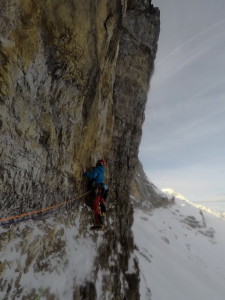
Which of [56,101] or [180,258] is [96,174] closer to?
[56,101]

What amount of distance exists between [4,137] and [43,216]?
2319 mm

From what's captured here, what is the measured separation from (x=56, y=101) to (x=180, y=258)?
21.9 m

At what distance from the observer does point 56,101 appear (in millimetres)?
5848

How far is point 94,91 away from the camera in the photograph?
24.1 feet

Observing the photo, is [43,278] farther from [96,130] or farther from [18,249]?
[96,130]

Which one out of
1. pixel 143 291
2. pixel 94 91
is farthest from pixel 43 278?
pixel 143 291

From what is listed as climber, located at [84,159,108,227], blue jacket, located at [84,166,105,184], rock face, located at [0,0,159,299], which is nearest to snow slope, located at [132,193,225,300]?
rock face, located at [0,0,159,299]

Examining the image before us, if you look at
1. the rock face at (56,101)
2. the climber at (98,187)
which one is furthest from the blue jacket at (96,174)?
the rock face at (56,101)

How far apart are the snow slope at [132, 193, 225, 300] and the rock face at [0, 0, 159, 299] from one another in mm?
4980

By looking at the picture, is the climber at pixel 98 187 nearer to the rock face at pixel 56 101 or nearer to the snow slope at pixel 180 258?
the rock face at pixel 56 101

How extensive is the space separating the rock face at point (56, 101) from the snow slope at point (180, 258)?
4.98 m

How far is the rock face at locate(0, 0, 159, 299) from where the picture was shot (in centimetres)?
442

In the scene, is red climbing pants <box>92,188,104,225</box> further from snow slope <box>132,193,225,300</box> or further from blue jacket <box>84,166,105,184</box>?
snow slope <box>132,193,225,300</box>

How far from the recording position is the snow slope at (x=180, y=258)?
1331 cm
